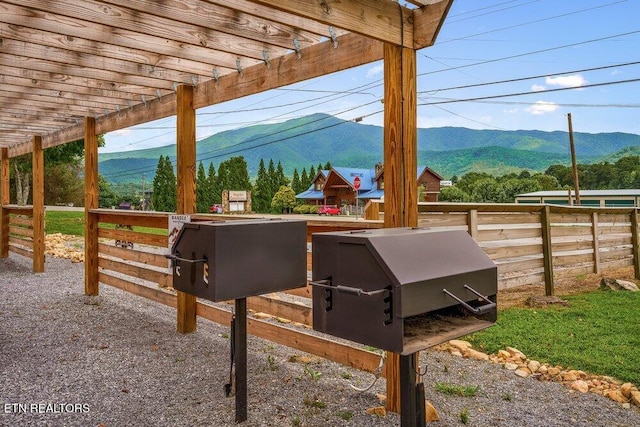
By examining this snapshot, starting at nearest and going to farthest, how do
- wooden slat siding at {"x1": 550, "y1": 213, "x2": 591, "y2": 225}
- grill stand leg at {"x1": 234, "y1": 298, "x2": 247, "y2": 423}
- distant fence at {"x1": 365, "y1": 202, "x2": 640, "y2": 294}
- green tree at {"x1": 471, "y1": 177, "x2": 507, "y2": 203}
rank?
grill stand leg at {"x1": 234, "y1": 298, "x2": 247, "y2": 423}, distant fence at {"x1": 365, "y1": 202, "x2": 640, "y2": 294}, wooden slat siding at {"x1": 550, "y1": 213, "x2": 591, "y2": 225}, green tree at {"x1": 471, "y1": 177, "x2": 507, "y2": 203}

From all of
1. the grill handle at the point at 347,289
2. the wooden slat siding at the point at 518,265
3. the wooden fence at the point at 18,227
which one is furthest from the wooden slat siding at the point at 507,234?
the wooden fence at the point at 18,227

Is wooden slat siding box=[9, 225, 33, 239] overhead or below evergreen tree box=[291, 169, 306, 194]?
below

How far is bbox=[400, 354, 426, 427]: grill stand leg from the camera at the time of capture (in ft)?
5.38

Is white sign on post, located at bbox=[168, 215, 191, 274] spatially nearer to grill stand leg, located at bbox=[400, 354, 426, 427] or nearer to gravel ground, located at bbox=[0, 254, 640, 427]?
gravel ground, located at bbox=[0, 254, 640, 427]

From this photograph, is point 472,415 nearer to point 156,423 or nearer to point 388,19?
point 156,423

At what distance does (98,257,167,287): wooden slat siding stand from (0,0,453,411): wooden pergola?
0.70 meters

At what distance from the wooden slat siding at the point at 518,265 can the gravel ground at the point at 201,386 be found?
219 cm

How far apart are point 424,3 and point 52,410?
3.30 metres

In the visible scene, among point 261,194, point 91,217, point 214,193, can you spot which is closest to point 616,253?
point 91,217

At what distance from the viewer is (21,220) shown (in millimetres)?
8773

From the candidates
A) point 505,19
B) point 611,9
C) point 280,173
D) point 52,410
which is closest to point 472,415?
point 52,410

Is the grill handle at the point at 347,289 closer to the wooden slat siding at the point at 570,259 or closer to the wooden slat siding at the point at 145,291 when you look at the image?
the wooden slat siding at the point at 145,291

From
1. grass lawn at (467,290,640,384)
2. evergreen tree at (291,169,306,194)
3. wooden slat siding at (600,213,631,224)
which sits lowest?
grass lawn at (467,290,640,384)

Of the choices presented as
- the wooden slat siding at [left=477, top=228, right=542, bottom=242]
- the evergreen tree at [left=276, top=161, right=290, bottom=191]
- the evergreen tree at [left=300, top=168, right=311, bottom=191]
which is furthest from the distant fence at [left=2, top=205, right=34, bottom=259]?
the evergreen tree at [left=300, top=168, right=311, bottom=191]
